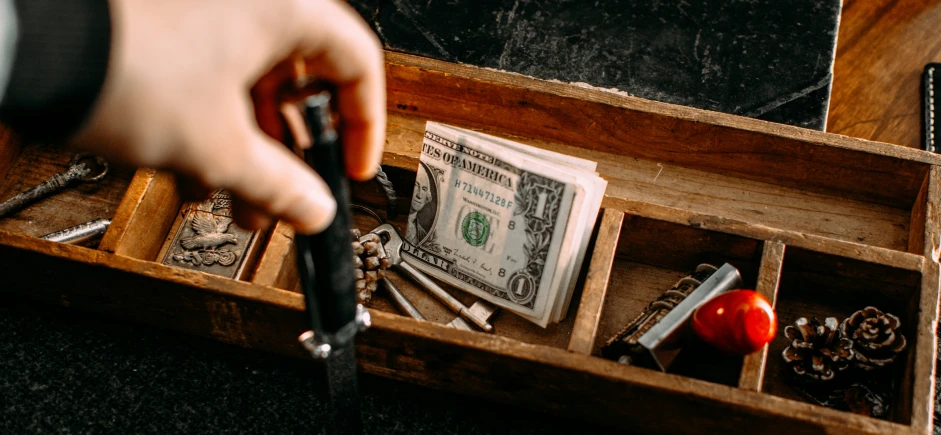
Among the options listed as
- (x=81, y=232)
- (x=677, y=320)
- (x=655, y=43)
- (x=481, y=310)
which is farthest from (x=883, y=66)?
(x=81, y=232)

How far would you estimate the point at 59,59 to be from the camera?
510mm

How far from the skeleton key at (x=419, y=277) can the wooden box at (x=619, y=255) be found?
0.06ft

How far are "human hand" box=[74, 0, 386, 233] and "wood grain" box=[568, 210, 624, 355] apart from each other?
0.42m

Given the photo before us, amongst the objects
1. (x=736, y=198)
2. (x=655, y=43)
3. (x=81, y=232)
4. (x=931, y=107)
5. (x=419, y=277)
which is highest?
(x=931, y=107)

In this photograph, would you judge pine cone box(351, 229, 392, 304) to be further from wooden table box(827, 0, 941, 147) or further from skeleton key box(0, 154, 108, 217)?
wooden table box(827, 0, 941, 147)

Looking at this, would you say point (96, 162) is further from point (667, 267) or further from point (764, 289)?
point (764, 289)

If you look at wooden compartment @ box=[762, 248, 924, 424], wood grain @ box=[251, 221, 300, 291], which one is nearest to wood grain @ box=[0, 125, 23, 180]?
wood grain @ box=[251, 221, 300, 291]

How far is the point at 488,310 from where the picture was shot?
1.06 metres

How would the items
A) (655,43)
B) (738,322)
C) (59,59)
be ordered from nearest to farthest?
(59,59) < (738,322) < (655,43)

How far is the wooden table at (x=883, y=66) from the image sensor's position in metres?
1.40

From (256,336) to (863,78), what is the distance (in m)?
1.26

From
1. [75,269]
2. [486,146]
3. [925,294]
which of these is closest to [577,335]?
[486,146]

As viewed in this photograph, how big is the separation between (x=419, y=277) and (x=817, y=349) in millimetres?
556

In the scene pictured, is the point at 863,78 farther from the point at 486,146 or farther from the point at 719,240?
the point at 486,146
